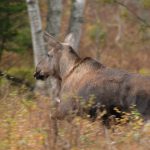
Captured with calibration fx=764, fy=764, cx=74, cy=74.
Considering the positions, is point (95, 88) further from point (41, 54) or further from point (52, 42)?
point (41, 54)

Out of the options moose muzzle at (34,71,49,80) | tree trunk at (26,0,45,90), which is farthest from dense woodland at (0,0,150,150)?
tree trunk at (26,0,45,90)

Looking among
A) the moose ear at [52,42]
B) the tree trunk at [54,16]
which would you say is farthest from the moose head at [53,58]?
the tree trunk at [54,16]

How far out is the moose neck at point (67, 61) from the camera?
12432 millimetres

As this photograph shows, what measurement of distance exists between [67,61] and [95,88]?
1282 mm

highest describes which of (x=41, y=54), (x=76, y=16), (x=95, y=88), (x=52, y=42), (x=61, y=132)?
(x=76, y=16)

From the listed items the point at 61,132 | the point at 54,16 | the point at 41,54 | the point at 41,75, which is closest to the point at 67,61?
the point at 41,75

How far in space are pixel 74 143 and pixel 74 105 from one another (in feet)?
8.07

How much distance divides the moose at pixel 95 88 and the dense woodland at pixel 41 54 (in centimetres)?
40

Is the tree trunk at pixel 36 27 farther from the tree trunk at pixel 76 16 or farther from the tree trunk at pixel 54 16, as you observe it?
the tree trunk at pixel 76 16

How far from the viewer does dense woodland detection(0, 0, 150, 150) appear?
9.02 m

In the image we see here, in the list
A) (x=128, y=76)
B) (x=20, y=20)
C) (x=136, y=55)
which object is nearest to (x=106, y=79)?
(x=128, y=76)

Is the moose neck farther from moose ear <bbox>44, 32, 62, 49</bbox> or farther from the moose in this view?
moose ear <bbox>44, 32, 62, 49</bbox>

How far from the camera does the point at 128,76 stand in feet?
36.8

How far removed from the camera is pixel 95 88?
11.4 m
